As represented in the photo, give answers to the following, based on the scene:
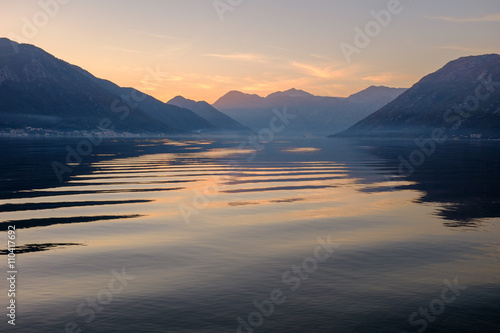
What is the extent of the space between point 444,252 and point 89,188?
104 ft

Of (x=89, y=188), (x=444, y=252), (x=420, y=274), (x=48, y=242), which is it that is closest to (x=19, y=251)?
(x=48, y=242)

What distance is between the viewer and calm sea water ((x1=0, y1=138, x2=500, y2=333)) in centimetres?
1433

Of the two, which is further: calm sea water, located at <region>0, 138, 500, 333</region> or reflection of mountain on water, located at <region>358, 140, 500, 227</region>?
reflection of mountain on water, located at <region>358, 140, 500, 227</region>

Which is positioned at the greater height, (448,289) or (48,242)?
(48,242)

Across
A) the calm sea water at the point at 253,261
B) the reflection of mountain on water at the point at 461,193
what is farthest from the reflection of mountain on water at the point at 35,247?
the reflection of mountain on water at the point at 461,193

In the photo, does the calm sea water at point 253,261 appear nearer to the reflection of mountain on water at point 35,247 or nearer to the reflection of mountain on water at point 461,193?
the reflection of mountain on water at point 35,247

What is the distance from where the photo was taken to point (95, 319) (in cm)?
1419

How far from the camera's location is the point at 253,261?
20281 millimetres

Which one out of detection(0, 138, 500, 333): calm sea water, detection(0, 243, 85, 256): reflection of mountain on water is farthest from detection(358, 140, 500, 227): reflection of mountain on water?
detection(0, 243, 85, 256): reflection of mountain on water

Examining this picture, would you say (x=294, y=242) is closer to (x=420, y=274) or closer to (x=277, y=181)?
(x=420, y=274)

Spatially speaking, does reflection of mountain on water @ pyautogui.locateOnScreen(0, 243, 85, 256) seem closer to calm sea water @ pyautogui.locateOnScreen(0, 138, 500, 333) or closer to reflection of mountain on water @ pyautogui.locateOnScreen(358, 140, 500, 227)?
calm sea water @ pyautogui.locateOnScreen(0, 138, 500, 333)

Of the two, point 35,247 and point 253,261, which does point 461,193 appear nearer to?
point 253,261

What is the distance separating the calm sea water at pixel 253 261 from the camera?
14.3 m

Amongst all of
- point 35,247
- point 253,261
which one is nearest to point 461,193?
→ point 253,261
